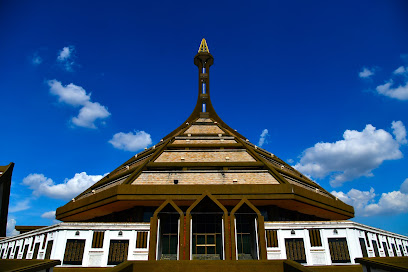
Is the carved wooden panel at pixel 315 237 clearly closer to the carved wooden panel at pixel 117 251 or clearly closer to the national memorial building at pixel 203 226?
the national memorial building at pixel 203 226

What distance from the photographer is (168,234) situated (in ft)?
72.5

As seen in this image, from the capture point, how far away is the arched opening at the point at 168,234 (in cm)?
2073

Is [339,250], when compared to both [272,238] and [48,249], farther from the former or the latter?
[48,249]

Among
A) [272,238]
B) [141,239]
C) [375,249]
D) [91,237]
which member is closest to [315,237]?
[272,238]

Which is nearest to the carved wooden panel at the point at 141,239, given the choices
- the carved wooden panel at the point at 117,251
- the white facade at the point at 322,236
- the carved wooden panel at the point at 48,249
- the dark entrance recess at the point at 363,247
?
the carved wooden panel at the point at 117,251

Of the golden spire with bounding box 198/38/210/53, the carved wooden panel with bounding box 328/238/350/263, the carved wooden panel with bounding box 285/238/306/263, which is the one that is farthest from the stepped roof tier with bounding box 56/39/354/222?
the golden spire with bounding box 198/38/210/53

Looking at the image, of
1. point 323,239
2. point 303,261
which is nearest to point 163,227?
point 303,261

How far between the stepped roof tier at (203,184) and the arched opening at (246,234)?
121cm

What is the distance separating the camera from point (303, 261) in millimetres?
19547

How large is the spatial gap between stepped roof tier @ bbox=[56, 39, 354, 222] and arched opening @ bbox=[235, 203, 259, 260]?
1214 mm

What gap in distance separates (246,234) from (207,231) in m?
3.30

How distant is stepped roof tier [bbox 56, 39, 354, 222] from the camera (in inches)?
870

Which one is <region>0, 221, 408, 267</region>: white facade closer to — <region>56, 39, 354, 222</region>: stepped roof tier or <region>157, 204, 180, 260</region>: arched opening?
<region>157, 204, 180, 260</region>: arched opening

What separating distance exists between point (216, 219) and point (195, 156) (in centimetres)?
778
